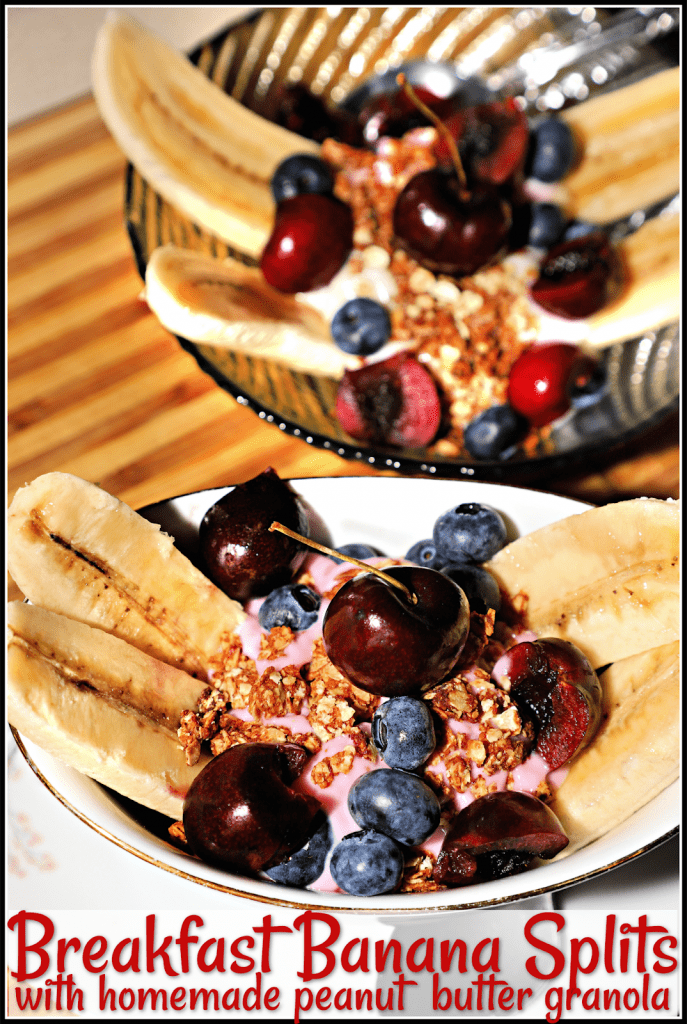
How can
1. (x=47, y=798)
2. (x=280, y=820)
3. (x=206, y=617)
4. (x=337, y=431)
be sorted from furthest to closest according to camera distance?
(x=337, y=431) → (x=47, y=798) → (x=206, y=617) → (x=280, y=820)

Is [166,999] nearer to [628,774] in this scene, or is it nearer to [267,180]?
[628,774]

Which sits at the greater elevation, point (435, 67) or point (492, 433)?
point (435, 67)

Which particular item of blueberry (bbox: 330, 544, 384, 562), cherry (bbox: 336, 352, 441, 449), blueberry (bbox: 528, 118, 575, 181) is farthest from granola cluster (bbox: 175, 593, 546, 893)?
blueberry (bbox: 528, 118, 575, 181)

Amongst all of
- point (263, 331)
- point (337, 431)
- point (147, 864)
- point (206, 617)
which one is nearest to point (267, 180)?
point (263, 331)

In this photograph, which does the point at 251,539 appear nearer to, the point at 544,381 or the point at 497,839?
the point at 497,839

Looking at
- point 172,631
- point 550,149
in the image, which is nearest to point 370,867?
point 172,631
